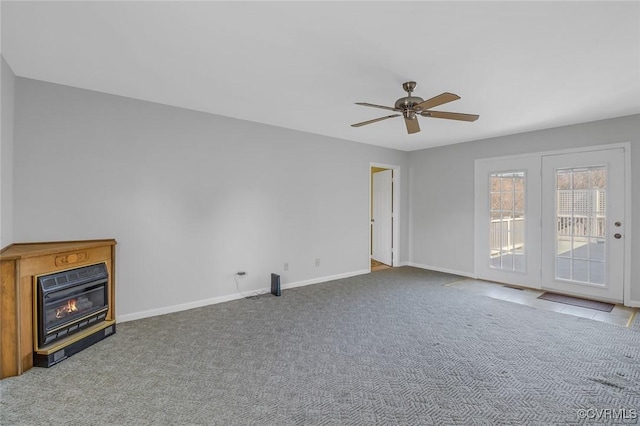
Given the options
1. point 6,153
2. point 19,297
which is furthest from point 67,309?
point 6,153

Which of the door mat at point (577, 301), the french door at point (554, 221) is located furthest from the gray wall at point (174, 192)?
the door mat at point (577, 301)

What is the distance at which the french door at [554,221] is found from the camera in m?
4.03

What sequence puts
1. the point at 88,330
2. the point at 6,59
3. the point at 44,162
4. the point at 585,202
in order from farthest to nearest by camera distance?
the point at 585,202 → the point at 44,162 → the point at 88,330 → the point at 6,59

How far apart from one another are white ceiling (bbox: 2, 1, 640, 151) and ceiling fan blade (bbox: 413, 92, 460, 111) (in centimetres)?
29

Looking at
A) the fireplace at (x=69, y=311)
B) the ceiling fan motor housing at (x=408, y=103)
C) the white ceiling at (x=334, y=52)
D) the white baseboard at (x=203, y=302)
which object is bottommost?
the white baseboard at (x=203, y=302)

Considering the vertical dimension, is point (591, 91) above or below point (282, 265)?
above

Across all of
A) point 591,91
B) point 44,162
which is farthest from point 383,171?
point 44,162

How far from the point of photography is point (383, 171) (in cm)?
658

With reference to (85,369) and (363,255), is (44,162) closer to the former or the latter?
(85,369)

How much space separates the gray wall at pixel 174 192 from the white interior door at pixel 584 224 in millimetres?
3163

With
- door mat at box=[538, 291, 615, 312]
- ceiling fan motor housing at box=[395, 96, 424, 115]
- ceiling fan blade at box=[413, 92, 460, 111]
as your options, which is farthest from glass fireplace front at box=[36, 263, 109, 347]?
door mat at box=[538, 291, 615, 312]

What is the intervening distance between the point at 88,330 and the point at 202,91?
99.8 inches

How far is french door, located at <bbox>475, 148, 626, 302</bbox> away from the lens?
403cm

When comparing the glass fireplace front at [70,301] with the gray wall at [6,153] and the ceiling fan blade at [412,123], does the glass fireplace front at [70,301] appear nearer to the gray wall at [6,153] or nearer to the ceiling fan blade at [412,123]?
the gray wall at [6,153]
